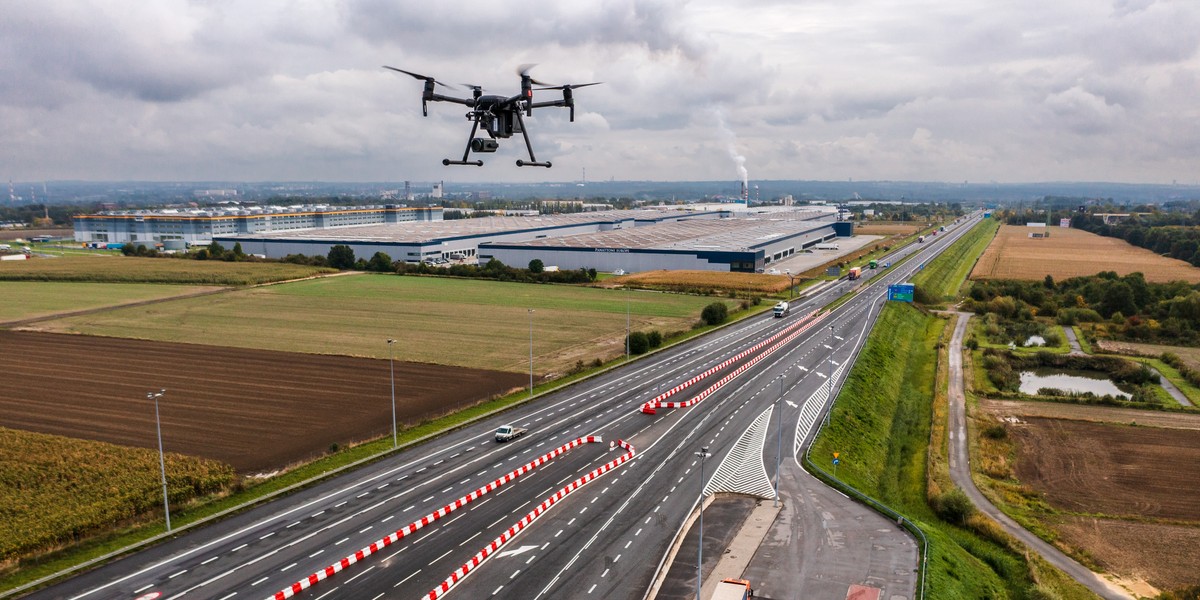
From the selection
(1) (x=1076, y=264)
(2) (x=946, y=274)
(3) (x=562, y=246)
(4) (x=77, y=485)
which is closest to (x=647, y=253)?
(3) (x=562, y=246)

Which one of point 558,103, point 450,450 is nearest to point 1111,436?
point 450,450

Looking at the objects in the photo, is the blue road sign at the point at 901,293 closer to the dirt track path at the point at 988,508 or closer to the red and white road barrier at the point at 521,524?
the dirt track path at the point at 988,508

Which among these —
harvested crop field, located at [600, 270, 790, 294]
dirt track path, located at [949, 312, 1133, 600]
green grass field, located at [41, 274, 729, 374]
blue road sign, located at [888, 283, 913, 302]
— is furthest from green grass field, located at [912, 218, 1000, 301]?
dirt track path, located at [949, 312, 1133, 600]

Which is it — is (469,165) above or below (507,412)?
above

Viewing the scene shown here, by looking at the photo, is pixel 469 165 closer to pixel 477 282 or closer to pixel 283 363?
pixel 283 363

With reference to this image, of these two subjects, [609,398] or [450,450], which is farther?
[609,398]

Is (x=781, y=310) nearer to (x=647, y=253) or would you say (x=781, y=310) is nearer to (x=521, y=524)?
(x=647, y=253)

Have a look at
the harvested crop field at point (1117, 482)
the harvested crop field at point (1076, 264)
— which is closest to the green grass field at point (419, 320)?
the harvested crop field at point (1117, 482)

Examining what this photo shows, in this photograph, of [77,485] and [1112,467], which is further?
[1112,467]

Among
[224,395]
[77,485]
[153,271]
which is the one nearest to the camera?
[77,485]
